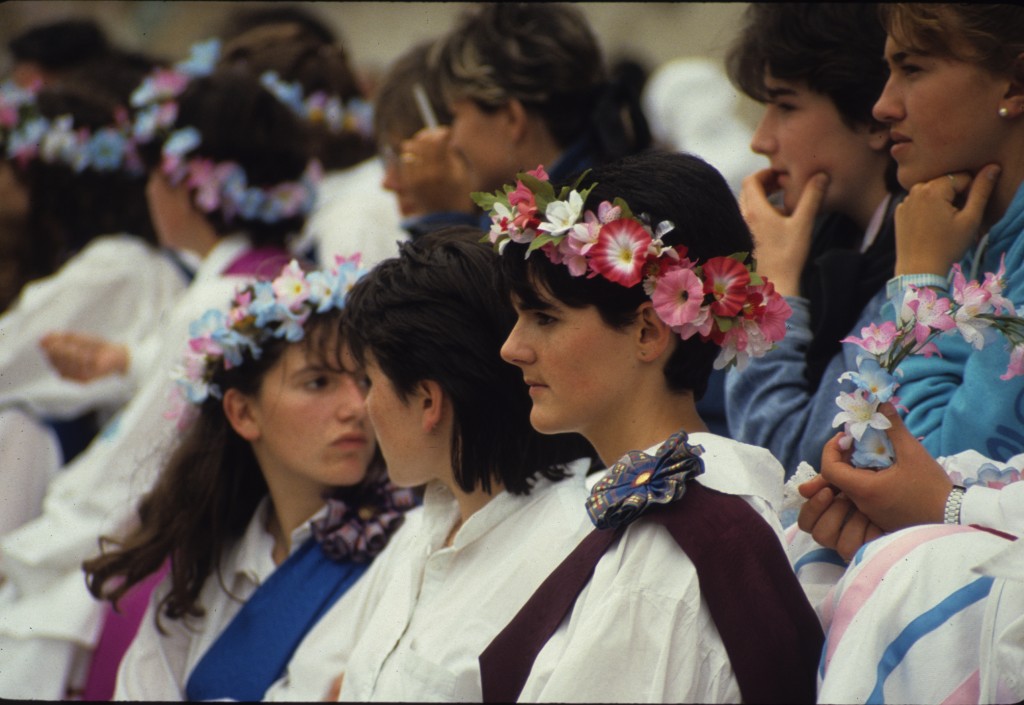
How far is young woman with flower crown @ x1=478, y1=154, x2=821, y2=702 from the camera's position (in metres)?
1.97

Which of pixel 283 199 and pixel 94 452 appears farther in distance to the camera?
pixel 283 199

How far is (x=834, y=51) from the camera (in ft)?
9.83

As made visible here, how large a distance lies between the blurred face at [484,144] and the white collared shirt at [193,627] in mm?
1205

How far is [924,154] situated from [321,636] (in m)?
1.72

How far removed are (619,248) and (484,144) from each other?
77.3 inches

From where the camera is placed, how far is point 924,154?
2646 mm

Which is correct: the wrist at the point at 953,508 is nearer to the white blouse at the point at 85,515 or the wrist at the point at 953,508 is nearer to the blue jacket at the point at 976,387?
the blue jacket at the point at 976,387

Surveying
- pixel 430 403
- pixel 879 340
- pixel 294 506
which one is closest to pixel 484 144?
pixel 294 506

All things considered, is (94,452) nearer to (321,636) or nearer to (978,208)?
(321,636)

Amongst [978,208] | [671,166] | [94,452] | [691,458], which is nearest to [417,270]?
[671,166]

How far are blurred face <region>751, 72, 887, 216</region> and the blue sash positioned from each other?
1390 millimetres

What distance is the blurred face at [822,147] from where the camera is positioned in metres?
3.01

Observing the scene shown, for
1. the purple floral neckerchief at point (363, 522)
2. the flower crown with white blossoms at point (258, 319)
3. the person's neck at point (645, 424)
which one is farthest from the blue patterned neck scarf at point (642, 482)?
the flower crown with white blossoms at point (258, 319)

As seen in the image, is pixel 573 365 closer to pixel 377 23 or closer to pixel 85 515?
pixel 85 515
